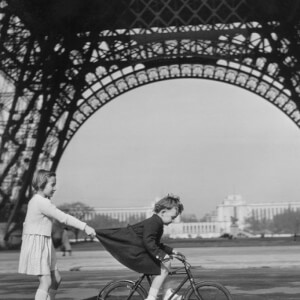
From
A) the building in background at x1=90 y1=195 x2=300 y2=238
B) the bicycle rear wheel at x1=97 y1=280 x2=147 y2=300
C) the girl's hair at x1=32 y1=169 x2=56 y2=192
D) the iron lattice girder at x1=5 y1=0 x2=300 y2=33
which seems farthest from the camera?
the building in background at x1=90 y1=195 x2=300 y2=238

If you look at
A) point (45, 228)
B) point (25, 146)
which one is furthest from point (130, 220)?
point (45, 228)

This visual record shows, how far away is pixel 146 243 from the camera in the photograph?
7320mm

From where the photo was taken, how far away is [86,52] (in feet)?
126

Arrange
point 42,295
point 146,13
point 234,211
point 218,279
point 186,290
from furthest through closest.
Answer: point 234,211
point 146,13
point 218,279
point 186,290
point 42,295

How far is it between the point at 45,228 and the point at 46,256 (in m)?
0.29

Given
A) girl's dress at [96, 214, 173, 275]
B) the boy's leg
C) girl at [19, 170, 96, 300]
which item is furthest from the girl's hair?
the boy's leg

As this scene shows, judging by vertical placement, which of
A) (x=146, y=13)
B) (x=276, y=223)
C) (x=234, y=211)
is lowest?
(x=276, y=223)

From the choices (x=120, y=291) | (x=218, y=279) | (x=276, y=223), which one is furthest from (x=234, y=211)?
(x=120, y=291)

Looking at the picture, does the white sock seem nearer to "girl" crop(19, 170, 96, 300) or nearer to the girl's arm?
"girl" crop(19, 170, 96, 300)

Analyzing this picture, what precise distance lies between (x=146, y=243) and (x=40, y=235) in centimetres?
107

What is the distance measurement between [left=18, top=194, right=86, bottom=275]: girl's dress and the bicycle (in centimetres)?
77

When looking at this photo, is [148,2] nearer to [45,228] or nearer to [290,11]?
[290,11]

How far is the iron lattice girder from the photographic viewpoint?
1247 inches

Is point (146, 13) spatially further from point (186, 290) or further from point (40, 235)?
point (40, 235)
